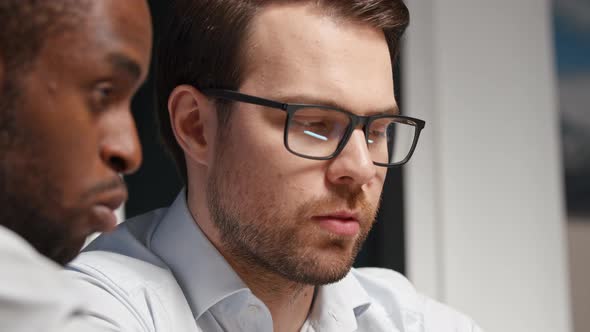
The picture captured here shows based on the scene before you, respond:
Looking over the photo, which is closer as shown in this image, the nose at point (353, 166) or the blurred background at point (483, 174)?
the nose at point (353, 166)

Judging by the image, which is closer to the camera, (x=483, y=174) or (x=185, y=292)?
(x=185, y=292)

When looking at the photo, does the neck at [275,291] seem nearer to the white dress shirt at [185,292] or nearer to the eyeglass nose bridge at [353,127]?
the white dress shirt at [185,292]

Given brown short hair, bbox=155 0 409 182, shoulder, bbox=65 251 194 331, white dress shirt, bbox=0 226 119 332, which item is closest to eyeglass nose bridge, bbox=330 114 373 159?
brown short hair, bbox=155 0 409 182

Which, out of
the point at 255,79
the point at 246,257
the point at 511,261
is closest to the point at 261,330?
the point at 246,257

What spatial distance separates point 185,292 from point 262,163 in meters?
0.21

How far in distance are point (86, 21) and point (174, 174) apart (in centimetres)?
112

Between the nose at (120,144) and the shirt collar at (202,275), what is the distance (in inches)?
22.2

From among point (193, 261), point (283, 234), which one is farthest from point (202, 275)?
point (283, 234)

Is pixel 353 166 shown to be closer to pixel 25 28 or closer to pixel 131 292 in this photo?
pixel 131 292

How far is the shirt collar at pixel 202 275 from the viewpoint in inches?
40.9

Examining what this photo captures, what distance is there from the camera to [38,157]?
17.6 inches

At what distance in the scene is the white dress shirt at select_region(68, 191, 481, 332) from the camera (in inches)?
38.6

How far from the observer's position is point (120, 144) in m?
0.49

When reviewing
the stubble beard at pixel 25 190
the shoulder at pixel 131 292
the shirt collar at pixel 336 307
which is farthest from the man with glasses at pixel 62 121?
the shirt collar at pixel 336 307
